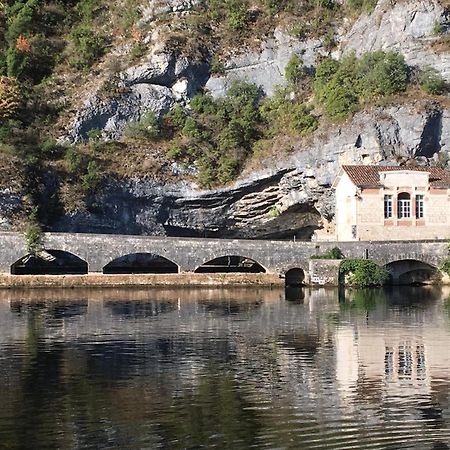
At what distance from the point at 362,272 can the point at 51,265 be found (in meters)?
21.7

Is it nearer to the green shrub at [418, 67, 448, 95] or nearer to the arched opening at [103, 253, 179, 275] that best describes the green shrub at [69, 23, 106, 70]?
the arched opening at [103, 253, 179, 275]

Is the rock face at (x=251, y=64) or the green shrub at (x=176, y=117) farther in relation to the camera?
the green shrub at (x=176, y=117)

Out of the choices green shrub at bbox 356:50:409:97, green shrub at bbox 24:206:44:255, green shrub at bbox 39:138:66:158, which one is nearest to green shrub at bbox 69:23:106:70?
green shrub at bbox 39:138:66:158

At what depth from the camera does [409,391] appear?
1094 inches

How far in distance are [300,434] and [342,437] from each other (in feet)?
3.19

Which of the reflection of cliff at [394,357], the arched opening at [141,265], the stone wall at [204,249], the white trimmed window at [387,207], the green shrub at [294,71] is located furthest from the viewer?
the green shrub at [294,71]

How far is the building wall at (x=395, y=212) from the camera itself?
63375 millimetres

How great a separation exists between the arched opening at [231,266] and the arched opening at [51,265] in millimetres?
8056

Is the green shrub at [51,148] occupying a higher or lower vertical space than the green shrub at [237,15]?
lower

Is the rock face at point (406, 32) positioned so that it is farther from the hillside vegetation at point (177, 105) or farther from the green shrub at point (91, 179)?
the green shrub at point (91, 179)

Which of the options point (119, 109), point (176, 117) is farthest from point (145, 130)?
point (119, 109)

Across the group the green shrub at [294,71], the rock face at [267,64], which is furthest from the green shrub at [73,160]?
the green shrub at [294,71]

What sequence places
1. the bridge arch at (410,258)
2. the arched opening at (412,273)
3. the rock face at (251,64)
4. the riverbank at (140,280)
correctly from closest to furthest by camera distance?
the riverbank at (140,280)
the bridge arch at (410,258)
the arched opening at (412,273)
the rock face at (251,64)

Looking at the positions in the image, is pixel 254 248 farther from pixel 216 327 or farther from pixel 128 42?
pixel 128 42
